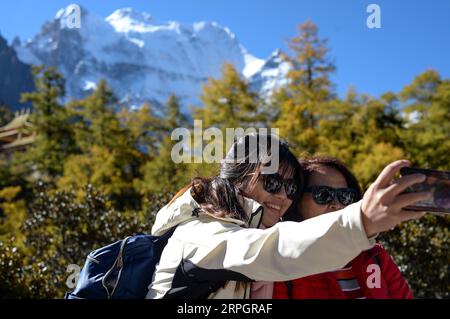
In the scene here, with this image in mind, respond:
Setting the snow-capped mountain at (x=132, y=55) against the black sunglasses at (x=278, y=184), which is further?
the snow-capped mountain at (x=132, y=55)

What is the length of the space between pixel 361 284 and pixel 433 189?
1.00 m

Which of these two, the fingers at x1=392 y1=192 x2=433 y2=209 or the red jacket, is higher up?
the fingers at x1=392 y1=192 x2=433 y2=209

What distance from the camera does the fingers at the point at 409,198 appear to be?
1.09 meters

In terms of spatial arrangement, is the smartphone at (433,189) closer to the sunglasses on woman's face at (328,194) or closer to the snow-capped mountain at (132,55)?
the sunglasses on woman's face at (328,194)

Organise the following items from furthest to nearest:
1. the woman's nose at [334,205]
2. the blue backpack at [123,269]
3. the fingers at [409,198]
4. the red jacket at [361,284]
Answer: the woman's nose at [334,205] → the red jacket at [361,284] → the blue backpack at [123,269] → the fingers at [409,198]

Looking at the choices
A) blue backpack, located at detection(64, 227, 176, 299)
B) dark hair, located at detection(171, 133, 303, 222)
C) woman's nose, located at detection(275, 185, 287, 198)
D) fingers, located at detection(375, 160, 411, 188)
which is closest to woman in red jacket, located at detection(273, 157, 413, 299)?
dark hair, located at detection(171, 133, 303, 222)

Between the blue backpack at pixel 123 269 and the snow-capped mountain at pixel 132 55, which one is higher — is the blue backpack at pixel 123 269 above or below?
below

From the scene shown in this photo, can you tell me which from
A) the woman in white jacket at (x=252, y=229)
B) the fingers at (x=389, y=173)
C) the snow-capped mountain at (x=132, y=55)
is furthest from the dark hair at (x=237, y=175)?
the snow-capped mountain at (x=132, y=55)

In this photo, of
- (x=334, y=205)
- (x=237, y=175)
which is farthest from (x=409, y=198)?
(x=334, y=205)

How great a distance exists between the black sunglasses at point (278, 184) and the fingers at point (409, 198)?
34.5 inches

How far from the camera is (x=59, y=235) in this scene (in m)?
9.93

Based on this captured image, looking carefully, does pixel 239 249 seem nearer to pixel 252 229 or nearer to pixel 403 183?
pixel 252 229

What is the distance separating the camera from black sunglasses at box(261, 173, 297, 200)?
6.46 feet

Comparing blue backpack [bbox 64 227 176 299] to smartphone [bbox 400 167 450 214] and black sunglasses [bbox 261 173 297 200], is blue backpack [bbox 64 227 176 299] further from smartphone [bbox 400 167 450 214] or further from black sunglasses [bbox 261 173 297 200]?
smartphone [bbox 400 167 450 214]
